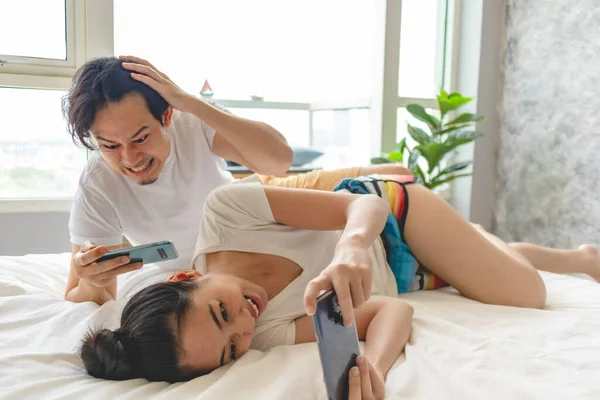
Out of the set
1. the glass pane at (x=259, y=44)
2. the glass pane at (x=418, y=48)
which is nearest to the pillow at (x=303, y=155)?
the glass pane at (x=259, y=44)

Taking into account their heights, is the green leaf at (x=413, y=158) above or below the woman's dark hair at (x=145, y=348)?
above

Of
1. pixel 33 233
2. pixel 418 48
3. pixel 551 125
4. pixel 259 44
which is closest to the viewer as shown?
pixel 33 233

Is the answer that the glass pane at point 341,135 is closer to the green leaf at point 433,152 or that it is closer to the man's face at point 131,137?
the green leaf at point 433,152

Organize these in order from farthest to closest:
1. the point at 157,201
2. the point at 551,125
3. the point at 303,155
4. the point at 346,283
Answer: the point at 551,125, the point at 303,155, the point at 157,201, the point at 346,283

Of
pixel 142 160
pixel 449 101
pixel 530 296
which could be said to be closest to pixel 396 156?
pixel 449 101

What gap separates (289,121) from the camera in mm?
2957

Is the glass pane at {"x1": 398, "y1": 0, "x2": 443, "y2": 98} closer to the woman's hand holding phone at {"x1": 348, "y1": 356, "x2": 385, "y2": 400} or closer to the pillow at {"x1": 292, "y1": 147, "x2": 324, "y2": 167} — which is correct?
the pillow at {"x1": 292, "y1": 147, "x2": 324, "y2": 167}

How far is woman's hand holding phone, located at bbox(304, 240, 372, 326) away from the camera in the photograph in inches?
26.7

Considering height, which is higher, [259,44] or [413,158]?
[259,44]

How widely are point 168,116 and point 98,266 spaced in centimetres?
45

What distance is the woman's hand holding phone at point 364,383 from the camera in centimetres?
73

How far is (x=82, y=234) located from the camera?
140 centimetres

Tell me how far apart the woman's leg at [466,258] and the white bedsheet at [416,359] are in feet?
0.18

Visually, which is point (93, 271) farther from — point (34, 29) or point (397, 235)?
point (34, 29)
